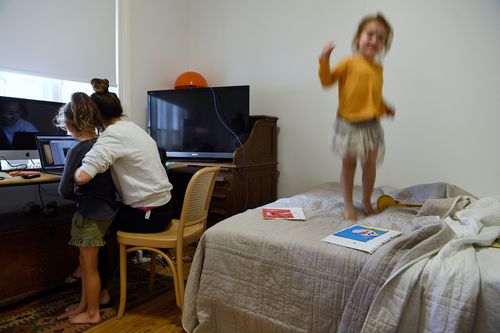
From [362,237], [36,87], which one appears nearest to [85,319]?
[362,237]

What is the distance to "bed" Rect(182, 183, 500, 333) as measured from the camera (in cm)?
99

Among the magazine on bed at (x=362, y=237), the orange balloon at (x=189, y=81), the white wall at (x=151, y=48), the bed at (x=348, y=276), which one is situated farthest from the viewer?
the orange balloon at (x=189, y=81)

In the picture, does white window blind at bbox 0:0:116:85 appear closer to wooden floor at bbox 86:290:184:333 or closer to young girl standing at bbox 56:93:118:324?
young girl standing at bbox 56:93:118:324

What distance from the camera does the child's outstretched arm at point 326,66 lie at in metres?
1.59

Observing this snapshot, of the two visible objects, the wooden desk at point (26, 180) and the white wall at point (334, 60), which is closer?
the wooden desk at point (26, 180)

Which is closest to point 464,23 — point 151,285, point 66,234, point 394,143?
point 394,143

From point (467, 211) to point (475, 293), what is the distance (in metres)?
0.68

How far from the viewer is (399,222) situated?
5.02 feet

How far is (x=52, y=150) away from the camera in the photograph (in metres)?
1.99

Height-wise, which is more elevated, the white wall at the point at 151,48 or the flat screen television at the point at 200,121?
the white wall at the point at 151,48

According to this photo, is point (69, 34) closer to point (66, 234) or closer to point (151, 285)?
point (66, 234)

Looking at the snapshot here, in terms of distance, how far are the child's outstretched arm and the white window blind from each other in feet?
5.85

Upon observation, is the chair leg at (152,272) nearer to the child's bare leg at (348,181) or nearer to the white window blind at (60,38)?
the child's bare leg at (348,181)

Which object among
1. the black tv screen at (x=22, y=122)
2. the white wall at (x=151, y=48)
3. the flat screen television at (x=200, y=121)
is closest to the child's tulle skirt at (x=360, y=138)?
the flat screen television at (x=200, y=121)
